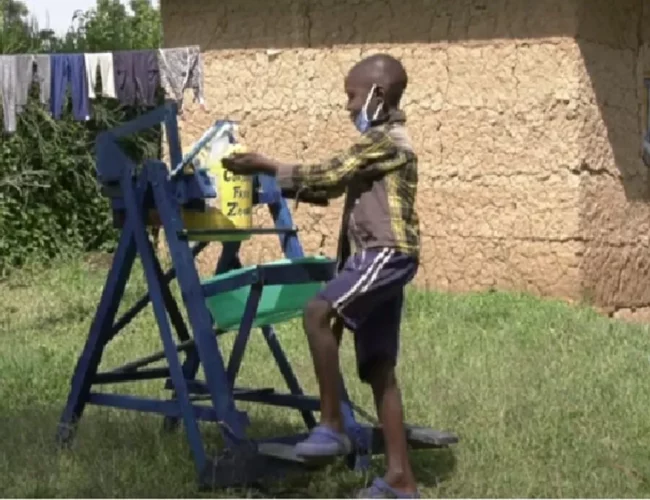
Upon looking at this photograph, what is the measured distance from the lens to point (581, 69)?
391 inches

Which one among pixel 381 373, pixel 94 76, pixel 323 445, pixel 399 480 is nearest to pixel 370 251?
pixel 381 373

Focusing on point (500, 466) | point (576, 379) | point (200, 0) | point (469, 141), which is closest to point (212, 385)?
point (500, 466)

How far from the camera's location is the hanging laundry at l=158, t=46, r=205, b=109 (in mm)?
11312

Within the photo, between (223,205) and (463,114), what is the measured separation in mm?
5089

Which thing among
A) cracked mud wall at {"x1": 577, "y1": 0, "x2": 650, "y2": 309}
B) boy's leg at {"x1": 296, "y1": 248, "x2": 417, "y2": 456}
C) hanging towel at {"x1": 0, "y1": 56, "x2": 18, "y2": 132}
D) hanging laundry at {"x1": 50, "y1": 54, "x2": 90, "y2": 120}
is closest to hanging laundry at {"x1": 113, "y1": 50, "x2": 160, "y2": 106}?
hanging laundry at {"x1": 50, "y1": 54, "x2": 90, "y2": 120}

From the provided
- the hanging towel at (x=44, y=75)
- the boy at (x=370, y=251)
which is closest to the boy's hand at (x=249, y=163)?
the boy at (x=370, y=251)

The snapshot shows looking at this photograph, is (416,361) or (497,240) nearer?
(416,361)

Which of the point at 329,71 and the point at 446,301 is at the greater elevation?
the point at 329,71

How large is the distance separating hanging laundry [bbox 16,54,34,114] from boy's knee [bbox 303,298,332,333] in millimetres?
6964

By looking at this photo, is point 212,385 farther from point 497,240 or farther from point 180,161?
point 497,240

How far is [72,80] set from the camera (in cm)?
1150

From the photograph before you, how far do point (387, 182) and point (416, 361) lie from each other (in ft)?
10.0

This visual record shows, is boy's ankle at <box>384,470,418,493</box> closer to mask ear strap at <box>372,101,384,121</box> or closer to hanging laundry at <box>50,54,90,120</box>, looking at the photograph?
mask ear strap at <box>372,101,384,121</box>

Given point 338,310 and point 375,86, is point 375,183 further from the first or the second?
point 338,310
